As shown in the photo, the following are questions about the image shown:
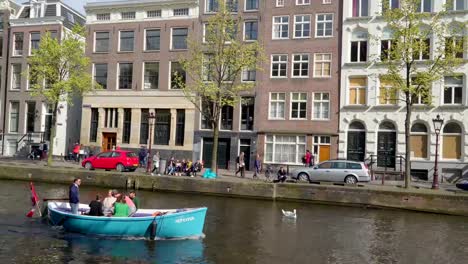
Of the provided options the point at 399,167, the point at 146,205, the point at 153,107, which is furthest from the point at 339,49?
the point at 146,205

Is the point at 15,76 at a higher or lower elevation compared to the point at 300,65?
lower

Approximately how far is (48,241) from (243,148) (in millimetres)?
26862

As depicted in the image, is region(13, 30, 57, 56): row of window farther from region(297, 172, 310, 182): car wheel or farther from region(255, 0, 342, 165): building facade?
region(297, 172, 310, 182): car wheel

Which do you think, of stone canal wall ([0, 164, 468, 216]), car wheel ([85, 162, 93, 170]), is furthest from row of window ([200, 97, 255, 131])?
stone canal wall ([0, 164, 468, 216])

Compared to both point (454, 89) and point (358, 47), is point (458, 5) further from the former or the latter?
point (358, 47)

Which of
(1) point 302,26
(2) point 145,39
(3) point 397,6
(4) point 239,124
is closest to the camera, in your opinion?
(3) point 397,6

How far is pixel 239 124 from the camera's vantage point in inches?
1724

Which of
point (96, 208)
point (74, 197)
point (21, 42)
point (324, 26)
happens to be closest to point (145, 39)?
point (21, 42)

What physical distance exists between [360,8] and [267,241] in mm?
28261

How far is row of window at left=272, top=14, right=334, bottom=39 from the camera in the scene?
41781mm

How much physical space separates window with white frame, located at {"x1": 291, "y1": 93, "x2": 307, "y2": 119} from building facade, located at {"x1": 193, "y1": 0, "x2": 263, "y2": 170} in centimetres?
346

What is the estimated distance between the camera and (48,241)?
17922 millimetres

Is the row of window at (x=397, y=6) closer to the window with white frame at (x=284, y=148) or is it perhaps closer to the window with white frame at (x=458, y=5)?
the window with white frame at (x=458, y=5)

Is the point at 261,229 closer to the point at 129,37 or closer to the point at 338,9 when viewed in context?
the point at 338,9
